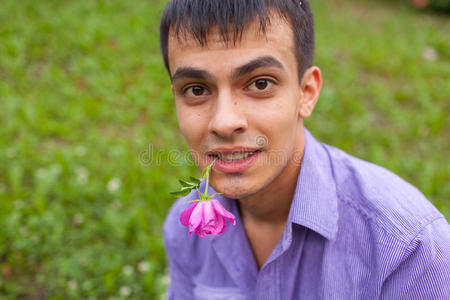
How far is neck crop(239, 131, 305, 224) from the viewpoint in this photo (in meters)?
1.70

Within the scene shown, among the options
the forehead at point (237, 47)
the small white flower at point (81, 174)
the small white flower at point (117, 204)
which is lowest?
the small white flower at point (117, 204)

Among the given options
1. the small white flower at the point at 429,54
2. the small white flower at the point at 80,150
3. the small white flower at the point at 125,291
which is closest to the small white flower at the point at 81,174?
the small white flower at the point at 80,150

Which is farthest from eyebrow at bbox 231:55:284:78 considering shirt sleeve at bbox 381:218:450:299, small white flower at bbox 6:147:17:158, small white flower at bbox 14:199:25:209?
small white flower at bbox 6:147:17:158

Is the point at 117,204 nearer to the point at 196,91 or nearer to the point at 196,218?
the point at 196,91

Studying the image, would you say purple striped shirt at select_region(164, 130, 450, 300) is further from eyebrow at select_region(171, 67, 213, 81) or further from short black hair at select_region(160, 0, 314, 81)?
eyebrow at select_region(171, 67, 213, 81)

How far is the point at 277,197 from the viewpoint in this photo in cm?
175

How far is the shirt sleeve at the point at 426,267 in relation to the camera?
1.36 meters

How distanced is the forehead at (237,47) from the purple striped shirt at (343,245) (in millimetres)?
489

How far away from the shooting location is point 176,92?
156 cm

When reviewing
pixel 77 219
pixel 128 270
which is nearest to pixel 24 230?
pixel 77 219

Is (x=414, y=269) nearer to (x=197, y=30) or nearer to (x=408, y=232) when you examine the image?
(x=408, y=232)

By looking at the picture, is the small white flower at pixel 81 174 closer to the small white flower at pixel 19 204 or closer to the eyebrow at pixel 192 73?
the small white flower at pixel 19 204

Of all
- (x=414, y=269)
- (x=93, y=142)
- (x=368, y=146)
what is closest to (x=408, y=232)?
(x=414, y=269)

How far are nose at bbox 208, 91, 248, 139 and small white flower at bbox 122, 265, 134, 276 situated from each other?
1.75 metres
